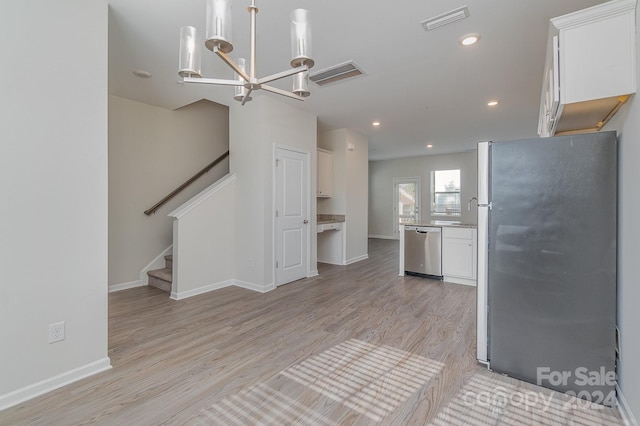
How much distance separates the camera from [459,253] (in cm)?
448

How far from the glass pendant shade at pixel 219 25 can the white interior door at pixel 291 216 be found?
9.38ft

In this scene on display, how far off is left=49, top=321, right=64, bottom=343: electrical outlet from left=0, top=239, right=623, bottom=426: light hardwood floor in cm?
32

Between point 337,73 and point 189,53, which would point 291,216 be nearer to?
point 337,73

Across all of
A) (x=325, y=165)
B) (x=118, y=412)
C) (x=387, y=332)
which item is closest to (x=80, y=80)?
(x=118, y=412)

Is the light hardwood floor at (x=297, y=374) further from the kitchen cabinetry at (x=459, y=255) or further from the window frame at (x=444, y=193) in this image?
the window frame at (x=444, y=193)

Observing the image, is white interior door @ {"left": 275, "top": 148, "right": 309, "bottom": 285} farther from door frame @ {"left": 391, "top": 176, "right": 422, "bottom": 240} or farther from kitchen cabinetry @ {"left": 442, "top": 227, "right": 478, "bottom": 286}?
door frame @ {"left": 391, "top": 176, "right": 422, "bottom": 240}

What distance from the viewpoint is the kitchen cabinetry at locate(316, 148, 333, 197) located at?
568 cm

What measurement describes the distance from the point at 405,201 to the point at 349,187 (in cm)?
453

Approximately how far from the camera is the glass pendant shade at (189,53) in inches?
64.5

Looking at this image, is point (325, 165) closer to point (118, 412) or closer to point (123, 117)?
point (123, 117)

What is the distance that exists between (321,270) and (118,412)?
12.8 ft

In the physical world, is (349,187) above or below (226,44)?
below

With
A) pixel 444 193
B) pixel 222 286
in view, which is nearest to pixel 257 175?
pixel 222 286

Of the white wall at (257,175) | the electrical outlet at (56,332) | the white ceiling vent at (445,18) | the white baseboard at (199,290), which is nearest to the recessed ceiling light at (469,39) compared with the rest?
the white ceiling vent at (445,18)
